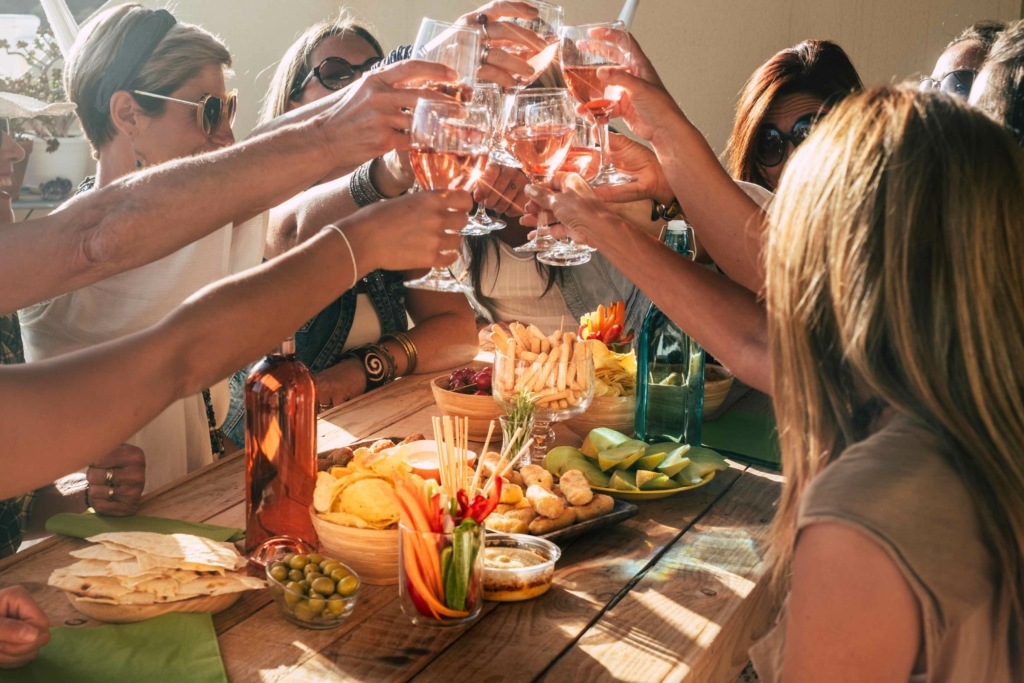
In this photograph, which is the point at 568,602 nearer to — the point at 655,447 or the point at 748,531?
the point at 748,531

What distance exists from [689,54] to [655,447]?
359 centimetres

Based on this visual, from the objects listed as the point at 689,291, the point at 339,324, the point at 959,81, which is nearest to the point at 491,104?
the point at 689,291

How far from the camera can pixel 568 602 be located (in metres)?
1.26

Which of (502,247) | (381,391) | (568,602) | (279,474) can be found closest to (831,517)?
(568,602)

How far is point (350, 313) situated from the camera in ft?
9.27

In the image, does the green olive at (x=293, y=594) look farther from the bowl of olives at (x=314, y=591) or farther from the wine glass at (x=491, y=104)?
the wine glass at (x=491, y=104)

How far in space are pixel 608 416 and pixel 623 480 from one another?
1.01ft

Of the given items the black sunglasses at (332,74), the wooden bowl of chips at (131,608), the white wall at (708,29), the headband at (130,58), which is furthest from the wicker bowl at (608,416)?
the white wall at (708,29)

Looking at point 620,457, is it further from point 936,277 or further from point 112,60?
point 112,60

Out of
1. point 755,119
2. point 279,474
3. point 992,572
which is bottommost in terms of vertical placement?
point 279,474

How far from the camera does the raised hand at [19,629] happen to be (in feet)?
3.43

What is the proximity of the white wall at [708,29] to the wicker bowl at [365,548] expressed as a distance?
3.96 m

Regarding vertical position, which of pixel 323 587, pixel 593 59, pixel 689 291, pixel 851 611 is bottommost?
pixel 323 587

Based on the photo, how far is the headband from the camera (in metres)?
2.35
